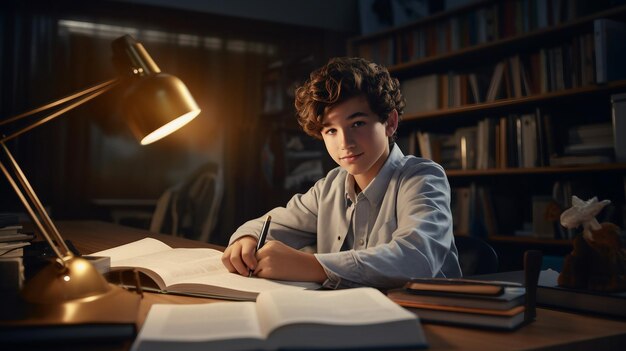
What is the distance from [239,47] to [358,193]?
303 centimetres

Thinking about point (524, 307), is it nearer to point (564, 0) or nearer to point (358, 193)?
point (358, 193)

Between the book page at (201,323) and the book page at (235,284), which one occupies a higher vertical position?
the book page at (201,323)

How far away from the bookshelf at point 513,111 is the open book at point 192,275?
1904 mm

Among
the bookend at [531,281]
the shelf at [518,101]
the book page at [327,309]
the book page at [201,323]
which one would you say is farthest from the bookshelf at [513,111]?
the book page at [201,323]

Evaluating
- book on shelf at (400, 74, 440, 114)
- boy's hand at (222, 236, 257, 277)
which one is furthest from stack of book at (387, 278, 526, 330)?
book on shelf at (400, 74, 440, 114)

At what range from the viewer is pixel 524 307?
2.43 feet

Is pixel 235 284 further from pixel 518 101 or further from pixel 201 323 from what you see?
pixel 518 101

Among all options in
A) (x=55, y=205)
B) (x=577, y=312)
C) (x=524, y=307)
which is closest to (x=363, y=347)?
(x=524, y=307)

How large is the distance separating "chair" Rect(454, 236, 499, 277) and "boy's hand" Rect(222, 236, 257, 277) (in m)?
0.55

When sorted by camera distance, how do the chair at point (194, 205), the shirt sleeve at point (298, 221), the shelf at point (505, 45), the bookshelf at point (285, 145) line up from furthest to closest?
the bookshelf at point (285, 145) → the chair at point (194, 205) → the shelf at point (505, 45) → the shirt sleeve at point (298, 221)

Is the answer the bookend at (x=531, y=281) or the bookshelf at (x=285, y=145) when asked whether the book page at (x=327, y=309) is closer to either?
the bookend at (x=531, y=281)

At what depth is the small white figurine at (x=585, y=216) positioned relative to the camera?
804 millimetres

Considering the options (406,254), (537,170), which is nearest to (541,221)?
(537,170)

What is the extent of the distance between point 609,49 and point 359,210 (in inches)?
64.2
